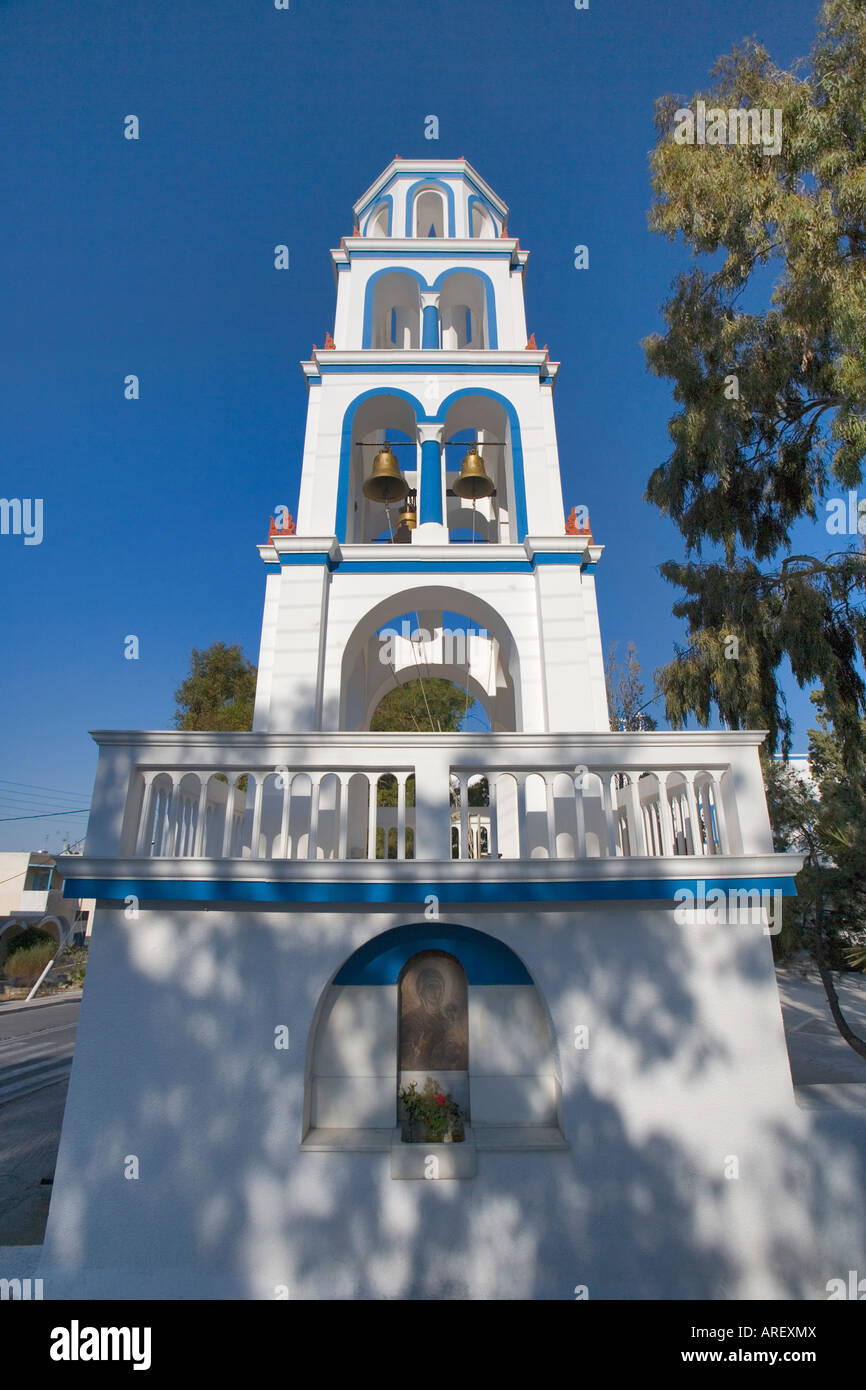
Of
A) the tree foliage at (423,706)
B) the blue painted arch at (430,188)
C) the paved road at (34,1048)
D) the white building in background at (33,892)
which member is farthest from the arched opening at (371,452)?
the white building in background at (33,892)

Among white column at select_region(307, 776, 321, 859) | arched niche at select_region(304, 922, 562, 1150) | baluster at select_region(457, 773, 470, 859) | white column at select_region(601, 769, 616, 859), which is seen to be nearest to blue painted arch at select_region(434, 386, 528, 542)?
white column at select_region(601, 769, 616, 859)

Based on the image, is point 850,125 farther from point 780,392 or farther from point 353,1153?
point 353,1153

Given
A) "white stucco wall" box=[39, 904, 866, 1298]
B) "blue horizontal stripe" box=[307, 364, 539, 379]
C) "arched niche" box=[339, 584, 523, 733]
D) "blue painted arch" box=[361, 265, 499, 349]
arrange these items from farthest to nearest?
"blue painted arch" box=[361, 265, 499, 349], "blue horizontal stripe" box=[307, 364, 539, 379], "arched niche" box=[339, 584, 523, 733], "white stucco wall" box=[39, 904, 866, 1298]

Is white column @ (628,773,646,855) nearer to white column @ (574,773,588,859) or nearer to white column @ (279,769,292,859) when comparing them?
white column @ (574,773,588,859)

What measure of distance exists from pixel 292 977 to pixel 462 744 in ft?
6.12

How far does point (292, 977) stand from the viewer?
4.15 metres

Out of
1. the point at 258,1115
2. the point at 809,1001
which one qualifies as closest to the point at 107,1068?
the point at 258,1115

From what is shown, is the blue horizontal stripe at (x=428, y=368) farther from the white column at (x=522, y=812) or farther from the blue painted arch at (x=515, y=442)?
the white column at (x=522, y=812)

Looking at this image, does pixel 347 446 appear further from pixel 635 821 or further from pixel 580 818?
pixel 635 821

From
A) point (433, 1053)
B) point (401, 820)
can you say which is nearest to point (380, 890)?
point (401, 820)

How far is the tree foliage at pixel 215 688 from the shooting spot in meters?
23.5

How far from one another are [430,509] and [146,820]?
16.8 feet

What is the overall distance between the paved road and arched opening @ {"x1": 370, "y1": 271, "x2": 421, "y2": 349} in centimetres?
1144

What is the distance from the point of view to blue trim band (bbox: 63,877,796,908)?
13.6 feet
